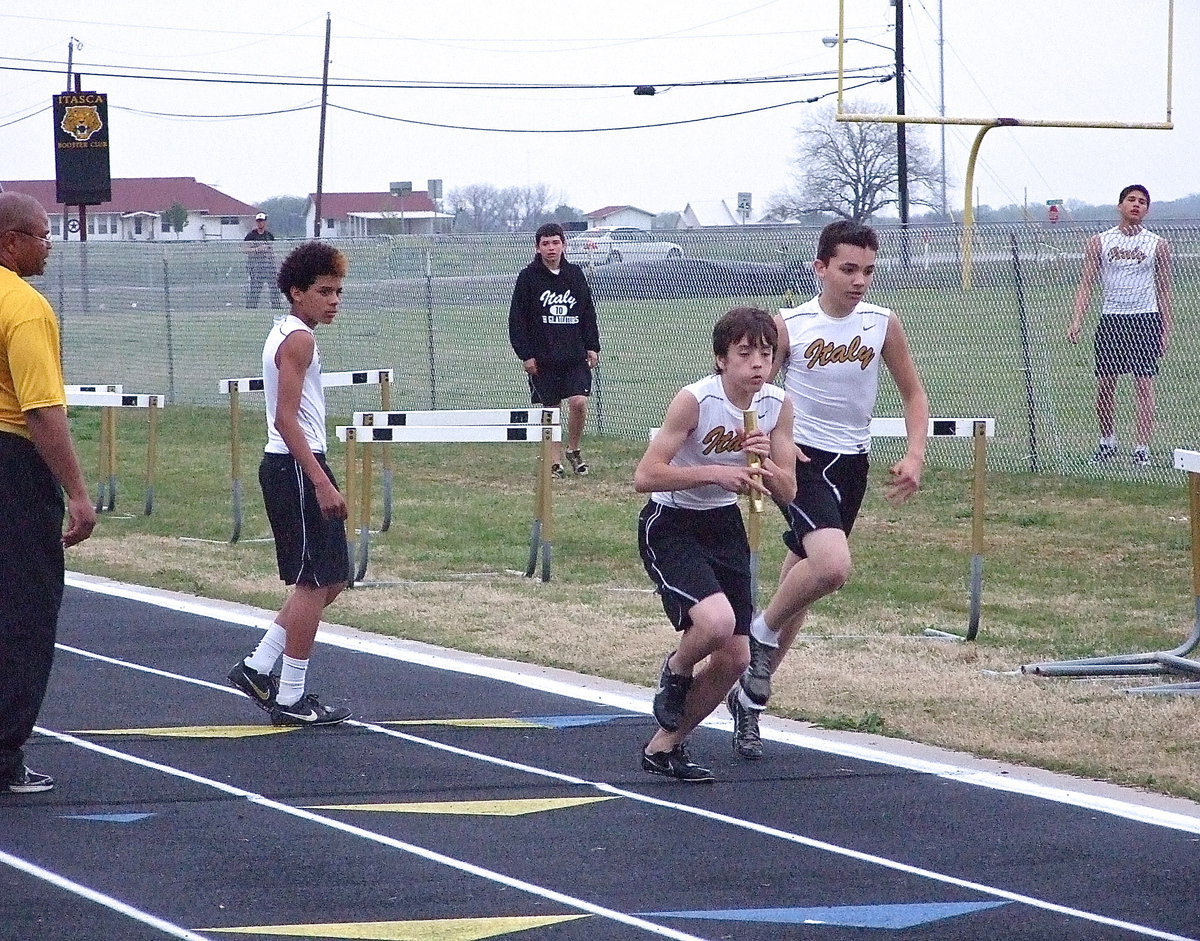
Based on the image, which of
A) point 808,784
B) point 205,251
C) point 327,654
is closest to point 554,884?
point 808,784

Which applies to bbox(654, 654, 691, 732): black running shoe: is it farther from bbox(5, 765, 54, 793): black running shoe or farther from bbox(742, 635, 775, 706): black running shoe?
bbox(5, 765, 54, 793): black running shoe

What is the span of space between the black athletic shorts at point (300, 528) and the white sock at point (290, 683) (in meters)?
0.35

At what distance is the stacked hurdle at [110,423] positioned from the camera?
1323cm

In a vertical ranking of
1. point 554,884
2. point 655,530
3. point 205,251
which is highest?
point 205,251

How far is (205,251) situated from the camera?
74.0 ft

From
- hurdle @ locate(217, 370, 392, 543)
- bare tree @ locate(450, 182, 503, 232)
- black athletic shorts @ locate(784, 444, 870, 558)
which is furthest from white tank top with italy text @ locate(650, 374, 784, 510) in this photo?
bare tree @ locate(450, 182, 503, 232)

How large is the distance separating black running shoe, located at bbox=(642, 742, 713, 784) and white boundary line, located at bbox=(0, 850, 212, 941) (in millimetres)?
2134

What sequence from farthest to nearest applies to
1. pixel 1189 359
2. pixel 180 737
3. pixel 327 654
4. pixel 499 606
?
pixel 1189 359, pixel 499 606, pixel 327 654, pixel 180 737

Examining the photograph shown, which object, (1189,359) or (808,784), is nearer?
(808,784)

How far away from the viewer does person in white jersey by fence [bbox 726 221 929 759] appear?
679 centimetres

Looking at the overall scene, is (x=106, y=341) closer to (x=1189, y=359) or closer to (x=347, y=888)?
(x=1189, y=359)

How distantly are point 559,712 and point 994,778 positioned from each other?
1959 mm

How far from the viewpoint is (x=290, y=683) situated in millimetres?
7324

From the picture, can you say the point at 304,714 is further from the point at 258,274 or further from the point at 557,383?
the point at 258,274
